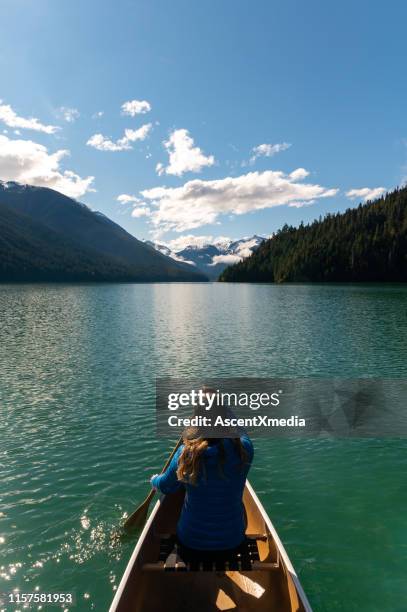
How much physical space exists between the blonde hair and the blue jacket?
0.24 feet

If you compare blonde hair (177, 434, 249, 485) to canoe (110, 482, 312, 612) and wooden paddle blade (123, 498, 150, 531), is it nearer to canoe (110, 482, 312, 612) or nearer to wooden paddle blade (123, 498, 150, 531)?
canoe (110, 482, 312, 612)

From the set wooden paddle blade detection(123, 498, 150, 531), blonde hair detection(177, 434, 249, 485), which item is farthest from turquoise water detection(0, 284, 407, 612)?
blonde hair detection(177, 434, 249, 485)

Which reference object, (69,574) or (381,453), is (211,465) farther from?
(381,453)

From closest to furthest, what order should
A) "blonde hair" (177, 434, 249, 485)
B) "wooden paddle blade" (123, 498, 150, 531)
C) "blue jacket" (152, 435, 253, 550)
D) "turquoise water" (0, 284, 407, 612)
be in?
"blonde hair" (177, 434, 249, 485), "blue jacket" (152, 435, 253, 550), "turquoise water" (0, 284, 407, 612), "wooden paddle blade" (123, 498, 150, 531)

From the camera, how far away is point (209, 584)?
778cm

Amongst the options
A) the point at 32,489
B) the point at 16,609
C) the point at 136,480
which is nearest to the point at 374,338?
the point at 136,480

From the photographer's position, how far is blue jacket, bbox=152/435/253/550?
6797 mm

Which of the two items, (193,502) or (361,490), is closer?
(193,502)

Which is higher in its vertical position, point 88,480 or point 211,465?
point 211,465

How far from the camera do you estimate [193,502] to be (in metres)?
7.27

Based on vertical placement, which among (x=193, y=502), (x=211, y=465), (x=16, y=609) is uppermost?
(x=211, y=465)

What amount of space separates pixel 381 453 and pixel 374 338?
94.7 ft

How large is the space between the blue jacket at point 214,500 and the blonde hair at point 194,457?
2.9 inches

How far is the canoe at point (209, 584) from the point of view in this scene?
23.9ft
